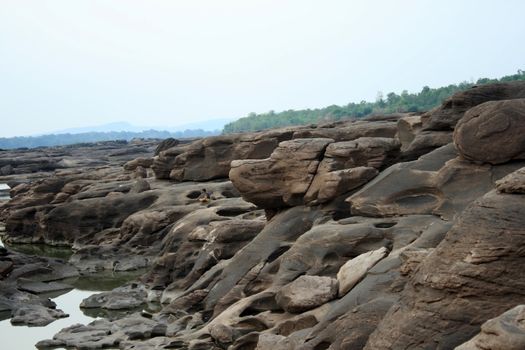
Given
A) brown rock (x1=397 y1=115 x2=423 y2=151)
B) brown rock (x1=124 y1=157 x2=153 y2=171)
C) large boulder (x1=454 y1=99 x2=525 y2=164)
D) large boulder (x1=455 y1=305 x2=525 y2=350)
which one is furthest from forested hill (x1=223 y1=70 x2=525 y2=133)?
large boulder (x1=455 y1=305 x2=525 y2=350)

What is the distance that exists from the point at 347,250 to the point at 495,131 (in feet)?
13.8

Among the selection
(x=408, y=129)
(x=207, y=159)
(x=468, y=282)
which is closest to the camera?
(x=468, y=282)

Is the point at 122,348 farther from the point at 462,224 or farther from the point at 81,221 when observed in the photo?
the point at 81,221

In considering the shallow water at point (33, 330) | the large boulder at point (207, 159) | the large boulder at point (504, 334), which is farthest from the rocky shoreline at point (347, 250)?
the large boulder at point (207, 159)

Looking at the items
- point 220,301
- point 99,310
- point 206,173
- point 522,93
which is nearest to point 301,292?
A: point 220,301

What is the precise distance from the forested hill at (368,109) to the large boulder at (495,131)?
2145 inches

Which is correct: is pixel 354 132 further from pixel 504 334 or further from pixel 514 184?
pixel 504 334

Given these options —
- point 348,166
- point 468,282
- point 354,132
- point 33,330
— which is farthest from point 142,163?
point 468,282

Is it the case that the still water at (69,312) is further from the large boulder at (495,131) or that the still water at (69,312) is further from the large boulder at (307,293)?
the large boulder at (495,131)

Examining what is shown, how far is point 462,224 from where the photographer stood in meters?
11.3

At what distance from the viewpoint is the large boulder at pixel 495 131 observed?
16.5 metres

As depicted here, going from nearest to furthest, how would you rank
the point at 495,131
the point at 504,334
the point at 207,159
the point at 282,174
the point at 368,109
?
the point at 504,334 → the point at 495,131 → the point at 282,174 → the point at 207,159 → the point at 368,109

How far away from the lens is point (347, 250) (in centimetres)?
1778

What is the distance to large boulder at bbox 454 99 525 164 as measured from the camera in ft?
54.1
